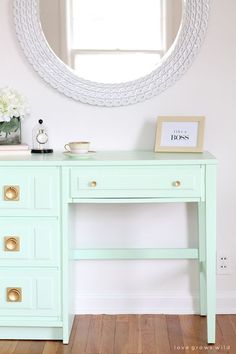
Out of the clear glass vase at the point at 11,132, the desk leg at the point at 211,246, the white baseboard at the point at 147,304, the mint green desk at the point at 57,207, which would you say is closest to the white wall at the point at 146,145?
the white baseboard at the point at 147,304

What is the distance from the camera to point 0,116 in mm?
3197

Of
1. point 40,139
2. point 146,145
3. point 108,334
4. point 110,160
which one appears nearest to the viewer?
point 110,160

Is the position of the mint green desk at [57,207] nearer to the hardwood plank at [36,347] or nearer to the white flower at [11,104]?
the hardwood plank at [36,347]

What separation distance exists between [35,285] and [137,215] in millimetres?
661

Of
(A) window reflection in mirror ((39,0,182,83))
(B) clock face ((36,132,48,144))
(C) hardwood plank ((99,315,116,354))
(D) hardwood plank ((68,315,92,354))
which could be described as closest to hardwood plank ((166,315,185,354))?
(C) hardwood plank ((99,315,116,354))

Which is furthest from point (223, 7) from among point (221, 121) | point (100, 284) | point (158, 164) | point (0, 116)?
point (100, 284)

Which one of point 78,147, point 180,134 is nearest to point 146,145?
point 180,134

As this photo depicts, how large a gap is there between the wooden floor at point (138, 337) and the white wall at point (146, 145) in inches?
4.5

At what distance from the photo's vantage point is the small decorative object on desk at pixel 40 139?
3.29m

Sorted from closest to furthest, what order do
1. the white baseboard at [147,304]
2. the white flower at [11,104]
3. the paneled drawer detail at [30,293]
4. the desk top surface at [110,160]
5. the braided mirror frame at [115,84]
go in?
the desk top surface at [110,160]
the paneled drawer detail at [30,293]
the white flower at [11,104]
the braided mirror frame at [115,84]
the white baseboard at [147,304]

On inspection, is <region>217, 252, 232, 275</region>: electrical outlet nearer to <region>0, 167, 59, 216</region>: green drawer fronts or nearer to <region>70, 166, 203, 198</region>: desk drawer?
<region>70, 166, 203, 198</region>: desk drawer

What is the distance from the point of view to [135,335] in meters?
3.17

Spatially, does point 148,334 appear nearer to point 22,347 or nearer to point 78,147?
point 22,347

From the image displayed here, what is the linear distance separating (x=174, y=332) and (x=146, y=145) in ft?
2.95
